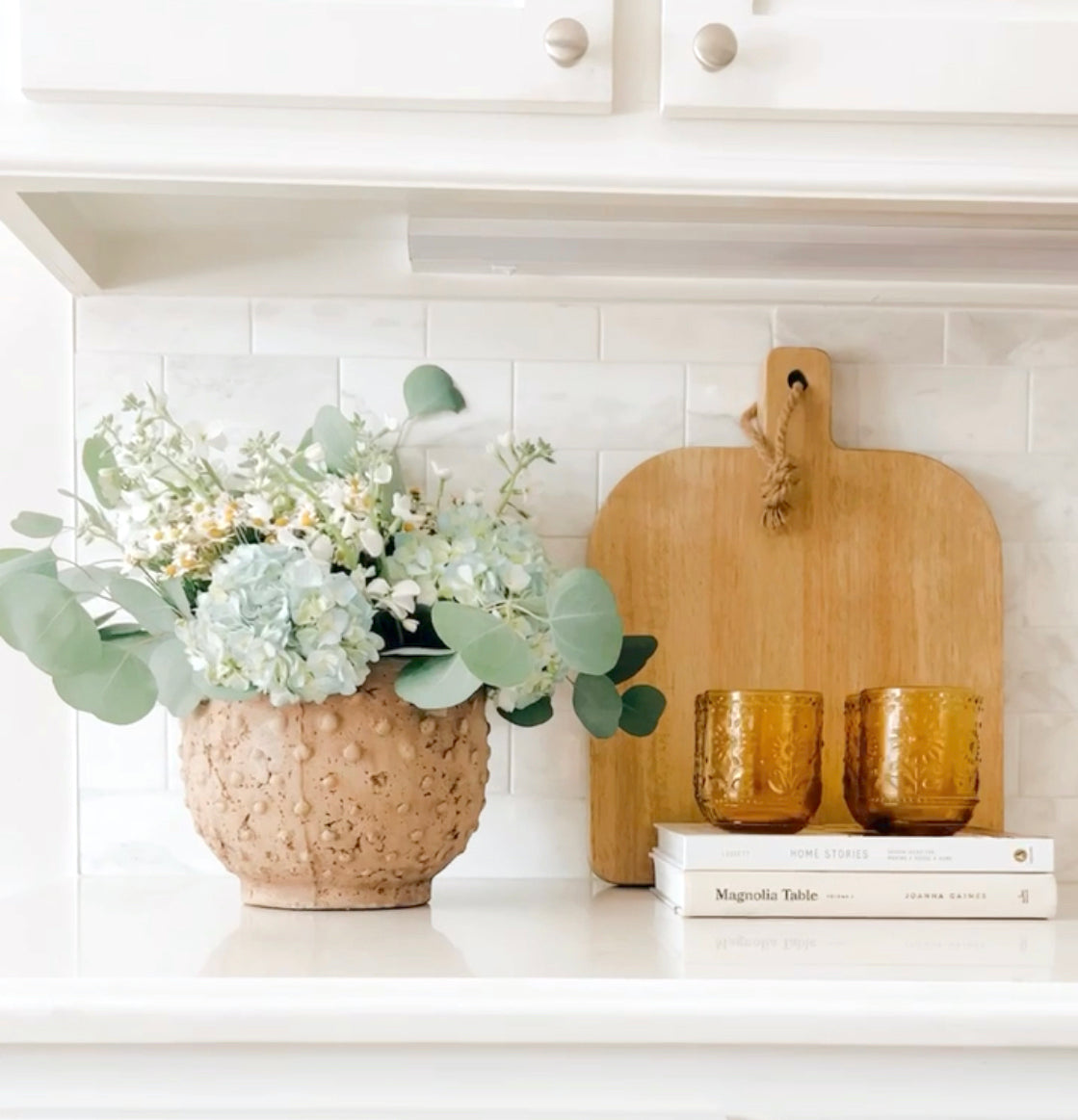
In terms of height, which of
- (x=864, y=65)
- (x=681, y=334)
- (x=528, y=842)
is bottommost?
(x=528, y=842)

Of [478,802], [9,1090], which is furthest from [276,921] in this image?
[9,1090]

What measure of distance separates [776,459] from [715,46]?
45cm

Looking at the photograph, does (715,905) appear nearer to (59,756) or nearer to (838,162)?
(838,162)

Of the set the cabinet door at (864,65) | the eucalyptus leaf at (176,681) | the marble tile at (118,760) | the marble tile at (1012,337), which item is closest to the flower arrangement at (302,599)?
the eucalyptus leaf at (176,681)

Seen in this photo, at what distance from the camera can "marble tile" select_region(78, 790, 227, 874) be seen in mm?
1453

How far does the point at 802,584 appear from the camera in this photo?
145 cm

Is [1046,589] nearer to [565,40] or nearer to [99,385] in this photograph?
[565,40]

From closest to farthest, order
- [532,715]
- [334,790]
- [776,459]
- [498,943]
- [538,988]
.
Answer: [538,988], [498,943], [334,790], [532,715], [776,459]

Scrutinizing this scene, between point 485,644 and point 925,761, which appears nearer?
point 485,644

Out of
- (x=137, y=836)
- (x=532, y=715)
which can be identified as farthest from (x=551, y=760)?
(x=137, y=836)

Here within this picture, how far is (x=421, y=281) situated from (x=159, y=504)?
0.39 metres

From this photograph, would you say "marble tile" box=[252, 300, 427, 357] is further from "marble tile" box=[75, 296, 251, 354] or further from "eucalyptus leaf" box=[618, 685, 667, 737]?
"eucalyptus leaf" box=[618, 685, 667, 737]

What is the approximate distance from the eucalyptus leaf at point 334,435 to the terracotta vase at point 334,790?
211 mm

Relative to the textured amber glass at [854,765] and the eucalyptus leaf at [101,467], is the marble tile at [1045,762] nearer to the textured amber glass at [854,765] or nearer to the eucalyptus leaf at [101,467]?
the textured amber glass at [854,765]
